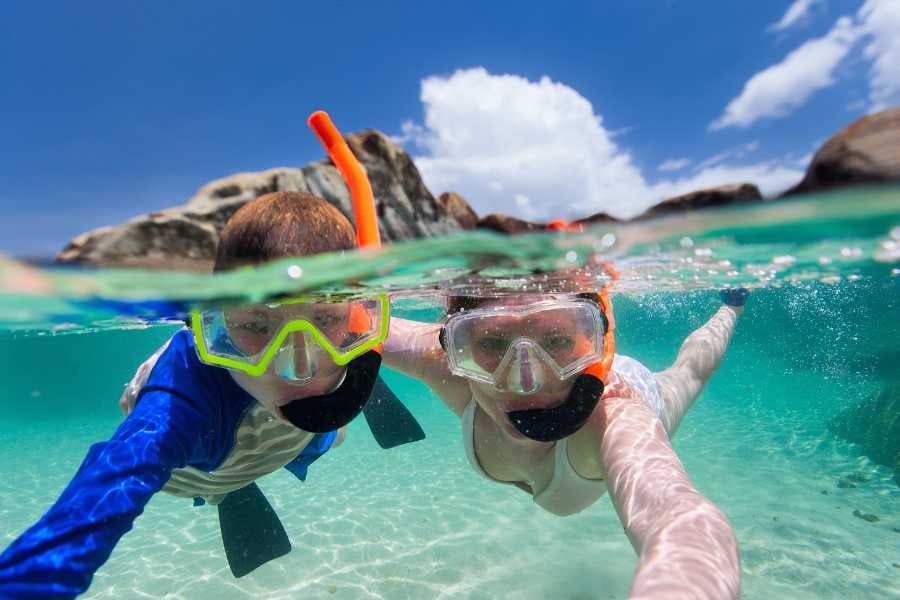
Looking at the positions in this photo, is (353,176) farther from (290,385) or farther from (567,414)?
(567,414)

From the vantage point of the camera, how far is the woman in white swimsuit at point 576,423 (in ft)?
6.19

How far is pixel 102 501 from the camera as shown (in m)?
2.40

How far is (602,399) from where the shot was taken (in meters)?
3.49

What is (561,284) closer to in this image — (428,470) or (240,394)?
(240,394)

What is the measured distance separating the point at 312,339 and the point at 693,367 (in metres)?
5.95

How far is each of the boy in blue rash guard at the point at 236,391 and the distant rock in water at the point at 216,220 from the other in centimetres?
134

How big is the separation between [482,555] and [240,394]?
5340mm

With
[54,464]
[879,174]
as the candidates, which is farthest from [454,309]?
[54,464]

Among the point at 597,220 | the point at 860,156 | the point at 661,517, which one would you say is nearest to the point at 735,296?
the point at 597,220

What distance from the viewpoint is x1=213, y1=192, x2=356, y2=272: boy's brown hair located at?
341cm

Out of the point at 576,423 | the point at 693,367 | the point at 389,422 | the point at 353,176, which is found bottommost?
the point at 693,367

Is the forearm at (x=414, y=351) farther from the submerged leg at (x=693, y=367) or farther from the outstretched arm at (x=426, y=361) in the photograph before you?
the submerged leg at (x=693, y=367)

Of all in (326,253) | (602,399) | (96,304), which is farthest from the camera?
(96,304)

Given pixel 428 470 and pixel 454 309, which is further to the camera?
pixel 428 470
